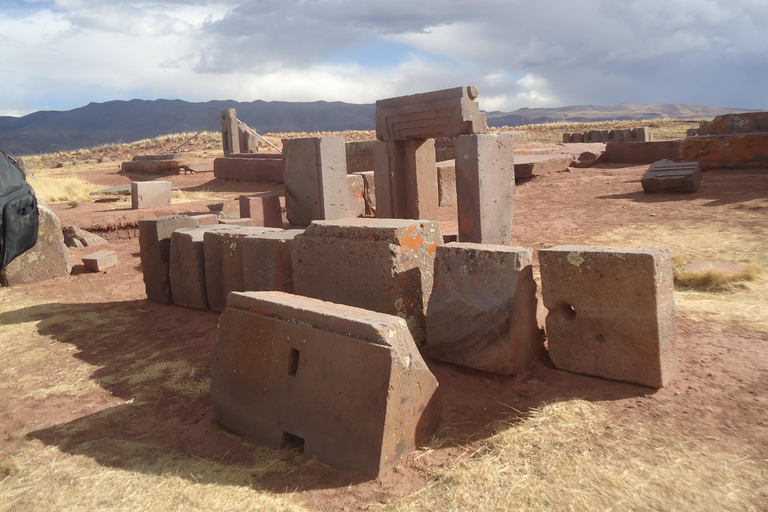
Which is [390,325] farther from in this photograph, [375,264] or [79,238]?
[79,238]

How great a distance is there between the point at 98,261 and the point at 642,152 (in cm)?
1240

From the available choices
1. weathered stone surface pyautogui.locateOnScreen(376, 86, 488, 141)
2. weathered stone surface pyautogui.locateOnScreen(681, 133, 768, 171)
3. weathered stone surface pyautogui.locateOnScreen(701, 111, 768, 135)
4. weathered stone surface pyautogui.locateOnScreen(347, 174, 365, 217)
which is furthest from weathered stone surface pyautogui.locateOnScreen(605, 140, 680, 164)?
weathered stone surface pyautogui.locateOnScreen(376, 86, 488, 141)

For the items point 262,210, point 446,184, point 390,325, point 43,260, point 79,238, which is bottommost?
point 390,325

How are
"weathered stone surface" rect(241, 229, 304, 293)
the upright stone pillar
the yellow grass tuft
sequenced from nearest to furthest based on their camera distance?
1. "weathered stone surface" rect(241, 229, 304, 293)
2. the yellow grass tuft
3. the upright stone pillar

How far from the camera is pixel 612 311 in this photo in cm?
362

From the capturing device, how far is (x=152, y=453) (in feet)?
10.9

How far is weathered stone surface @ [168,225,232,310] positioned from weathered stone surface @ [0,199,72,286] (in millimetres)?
2725

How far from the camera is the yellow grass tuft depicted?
15.1 metres

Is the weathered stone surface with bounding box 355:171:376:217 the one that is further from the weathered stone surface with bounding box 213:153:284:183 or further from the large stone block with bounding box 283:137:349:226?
the weathered stone surface with bounding box 213:153:284:183

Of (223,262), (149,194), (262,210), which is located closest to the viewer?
(223,262)

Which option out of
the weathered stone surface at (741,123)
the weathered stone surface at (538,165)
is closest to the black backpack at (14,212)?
the weathered stone surface at (538,165)

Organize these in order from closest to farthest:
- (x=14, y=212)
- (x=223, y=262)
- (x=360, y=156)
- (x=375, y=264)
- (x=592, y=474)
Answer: (x=14, y=212), (x=592, y=474), (x=375, y=264), (x=223, y=262), (x=360, y=156)

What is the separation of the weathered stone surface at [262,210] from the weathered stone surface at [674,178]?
20.7ft

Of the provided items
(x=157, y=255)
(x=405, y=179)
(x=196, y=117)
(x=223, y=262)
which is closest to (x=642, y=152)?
(x=405, y=179)
